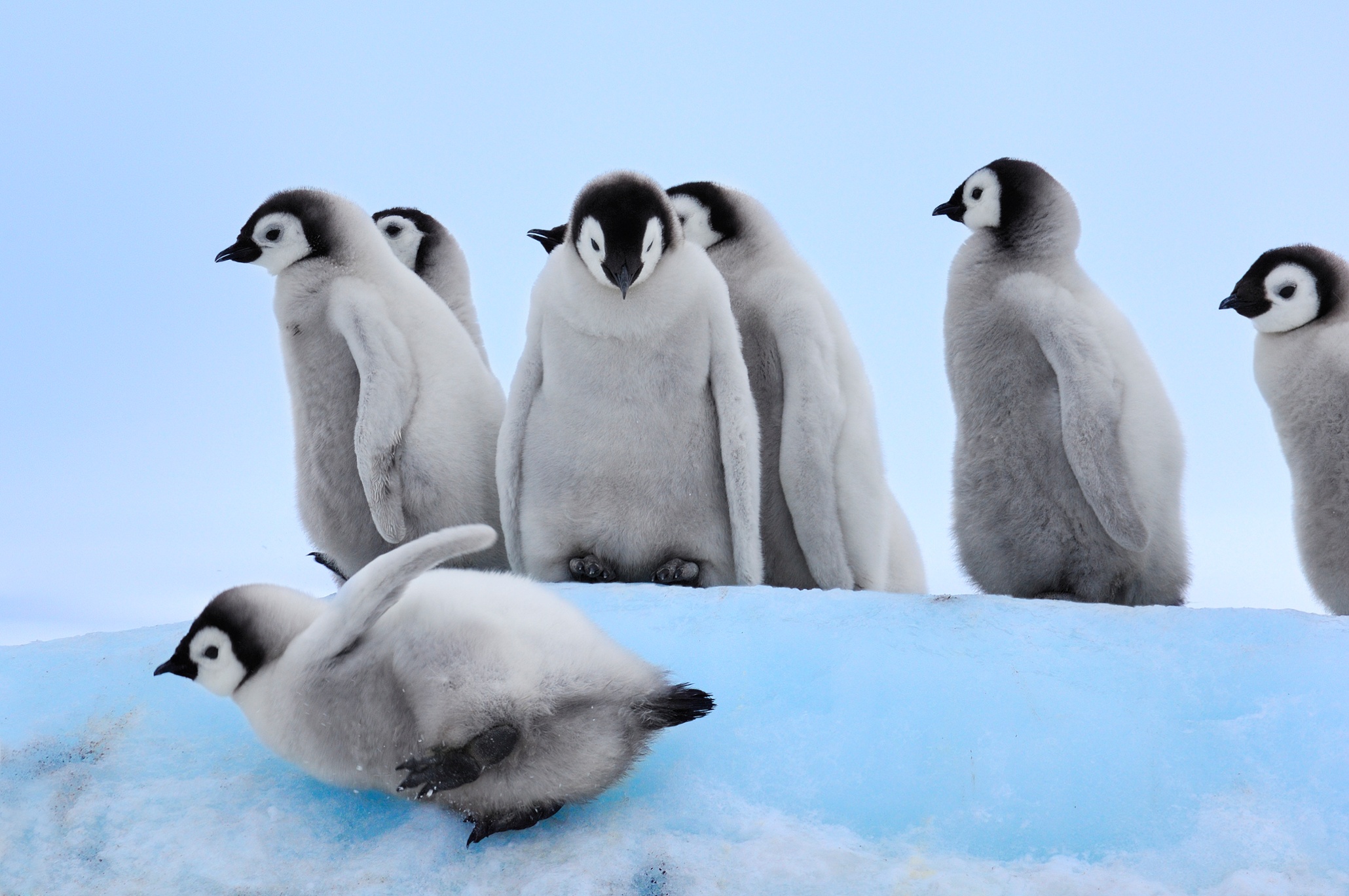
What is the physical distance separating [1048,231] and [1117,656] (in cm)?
150

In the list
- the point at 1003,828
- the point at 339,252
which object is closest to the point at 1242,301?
the point at 1003,828

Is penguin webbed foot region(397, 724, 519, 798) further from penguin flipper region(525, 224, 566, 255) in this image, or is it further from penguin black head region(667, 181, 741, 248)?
penguin flipper region(525, 224, 566, 255)

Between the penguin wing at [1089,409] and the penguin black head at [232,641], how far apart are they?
1.91 m

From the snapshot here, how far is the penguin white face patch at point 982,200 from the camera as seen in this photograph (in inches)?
132

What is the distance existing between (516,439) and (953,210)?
145 centimetres

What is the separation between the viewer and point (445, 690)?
1490mm

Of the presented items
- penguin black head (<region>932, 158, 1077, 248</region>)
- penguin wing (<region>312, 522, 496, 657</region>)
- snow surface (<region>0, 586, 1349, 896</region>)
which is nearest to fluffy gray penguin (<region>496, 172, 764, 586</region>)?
snow surface (<region>0, 586, 1349, 896</region>)

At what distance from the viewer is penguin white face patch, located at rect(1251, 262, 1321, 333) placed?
10.2 feet

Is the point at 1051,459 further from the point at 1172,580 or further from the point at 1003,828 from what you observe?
the point at 1003,828

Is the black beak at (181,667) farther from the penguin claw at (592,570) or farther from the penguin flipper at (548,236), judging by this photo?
the penguin flipper at (548,236)

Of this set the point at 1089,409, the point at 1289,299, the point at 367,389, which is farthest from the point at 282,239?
the point at 1289,299

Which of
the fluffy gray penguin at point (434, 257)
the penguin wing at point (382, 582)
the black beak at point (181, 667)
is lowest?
the black beak at point (181, 667)

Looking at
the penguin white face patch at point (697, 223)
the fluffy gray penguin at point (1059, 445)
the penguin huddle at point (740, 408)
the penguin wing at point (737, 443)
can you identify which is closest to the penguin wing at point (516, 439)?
the penguin huddle at point (740, 408)

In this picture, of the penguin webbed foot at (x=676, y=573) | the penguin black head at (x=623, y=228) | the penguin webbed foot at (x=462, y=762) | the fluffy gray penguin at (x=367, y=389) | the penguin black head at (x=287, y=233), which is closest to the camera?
the penguin webbed foot at (x=462, y=762)
